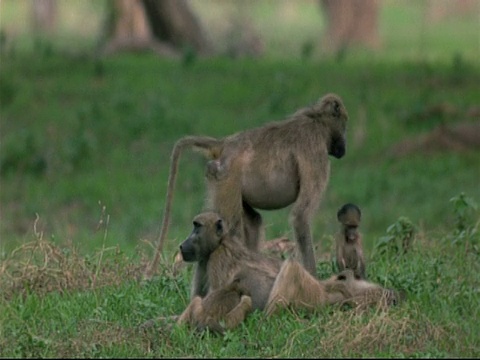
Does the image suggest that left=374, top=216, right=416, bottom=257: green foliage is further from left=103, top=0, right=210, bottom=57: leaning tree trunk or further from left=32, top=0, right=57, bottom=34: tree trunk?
left=32, top=0, right=57, bottom=34: tree trunk

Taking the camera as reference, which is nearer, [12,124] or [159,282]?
[159,282]

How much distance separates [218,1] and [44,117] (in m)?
13.3

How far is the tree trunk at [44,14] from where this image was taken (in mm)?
35400

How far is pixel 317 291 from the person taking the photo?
759 centimetres

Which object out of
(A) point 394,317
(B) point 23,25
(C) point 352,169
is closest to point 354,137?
(C) point 352,169

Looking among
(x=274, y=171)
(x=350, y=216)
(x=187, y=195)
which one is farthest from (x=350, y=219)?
(x=187, y=195)

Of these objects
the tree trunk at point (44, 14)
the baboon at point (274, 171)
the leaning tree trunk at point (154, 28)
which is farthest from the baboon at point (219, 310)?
the tree trunk at point (44, 14)

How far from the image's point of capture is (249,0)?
88.0 feet

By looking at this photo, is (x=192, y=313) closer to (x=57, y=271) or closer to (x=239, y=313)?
(x=239, y=313)

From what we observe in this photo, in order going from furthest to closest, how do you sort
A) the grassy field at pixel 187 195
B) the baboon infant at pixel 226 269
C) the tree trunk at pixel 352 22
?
the tree trunk at pixel 352 22
the baboon infant at pixel 226 269
the grassy field at pixel 187 195

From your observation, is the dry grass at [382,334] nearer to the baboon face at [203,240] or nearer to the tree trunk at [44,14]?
the baboon face at [203,240]

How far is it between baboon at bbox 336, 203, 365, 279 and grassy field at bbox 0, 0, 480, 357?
0.34 metres

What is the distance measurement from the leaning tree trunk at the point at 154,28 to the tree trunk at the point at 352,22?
22.4 ft

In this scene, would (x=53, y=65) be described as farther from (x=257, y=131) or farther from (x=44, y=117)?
(x=257, y=131)
